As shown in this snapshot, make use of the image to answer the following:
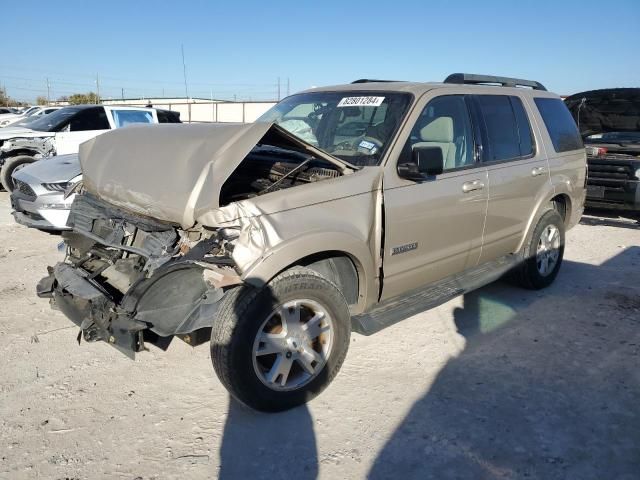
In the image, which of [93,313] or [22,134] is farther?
[22,134]

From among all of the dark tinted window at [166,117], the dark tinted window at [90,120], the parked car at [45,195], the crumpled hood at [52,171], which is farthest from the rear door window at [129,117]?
the parked car at [45,195]

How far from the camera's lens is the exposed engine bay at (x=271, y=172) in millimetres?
3582

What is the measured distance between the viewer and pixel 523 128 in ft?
15.8

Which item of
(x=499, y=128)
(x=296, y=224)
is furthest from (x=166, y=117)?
(x=296, y=224)

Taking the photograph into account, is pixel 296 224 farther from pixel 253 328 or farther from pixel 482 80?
pixel 482 80

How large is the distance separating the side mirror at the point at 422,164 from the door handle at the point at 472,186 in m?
0.56

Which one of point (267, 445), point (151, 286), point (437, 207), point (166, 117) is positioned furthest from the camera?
point (166, 117)

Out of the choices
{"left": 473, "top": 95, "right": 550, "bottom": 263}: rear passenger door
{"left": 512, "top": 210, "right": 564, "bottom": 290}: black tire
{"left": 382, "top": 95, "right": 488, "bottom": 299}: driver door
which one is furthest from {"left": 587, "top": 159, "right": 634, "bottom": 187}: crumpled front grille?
{"left": 382, "top": 95, "right": 488, "bottom": 299}: driver door

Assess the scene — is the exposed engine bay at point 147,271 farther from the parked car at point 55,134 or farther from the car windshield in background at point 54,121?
the car windshield in background at point 54,121

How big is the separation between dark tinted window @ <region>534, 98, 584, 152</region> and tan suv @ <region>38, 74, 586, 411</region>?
481 millimetres

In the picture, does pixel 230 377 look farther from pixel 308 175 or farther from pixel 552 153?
pixel 552 153

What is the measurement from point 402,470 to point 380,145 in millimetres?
2069

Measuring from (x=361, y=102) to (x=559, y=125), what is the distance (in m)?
2.56

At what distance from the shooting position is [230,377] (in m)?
2.82
